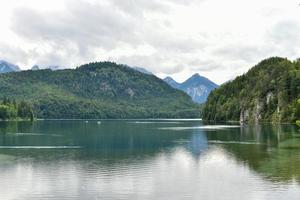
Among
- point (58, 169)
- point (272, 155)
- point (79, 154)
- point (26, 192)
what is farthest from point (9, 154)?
point (272, 155)

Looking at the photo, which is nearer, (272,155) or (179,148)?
(272,155)

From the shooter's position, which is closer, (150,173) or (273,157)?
(150,173)

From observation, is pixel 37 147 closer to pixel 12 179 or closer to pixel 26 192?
pixel 12 179

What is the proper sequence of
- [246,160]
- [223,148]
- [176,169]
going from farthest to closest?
[223,148]
[246,160]
[176,169]

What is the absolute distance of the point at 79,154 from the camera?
91.8 metres

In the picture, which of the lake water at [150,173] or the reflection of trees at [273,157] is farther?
the reflection of trees at [273,157]

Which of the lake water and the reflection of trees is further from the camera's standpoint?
the reflection of trees

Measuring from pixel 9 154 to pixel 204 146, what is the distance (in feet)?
137

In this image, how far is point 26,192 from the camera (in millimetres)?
54156

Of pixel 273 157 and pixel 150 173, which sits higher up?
pixel 273 157

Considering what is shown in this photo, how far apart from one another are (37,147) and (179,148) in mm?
30137

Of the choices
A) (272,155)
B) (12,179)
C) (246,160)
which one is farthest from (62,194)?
(272,155)

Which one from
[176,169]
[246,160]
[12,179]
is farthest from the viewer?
[246,160]

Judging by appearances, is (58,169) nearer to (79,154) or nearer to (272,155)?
(79,154)
